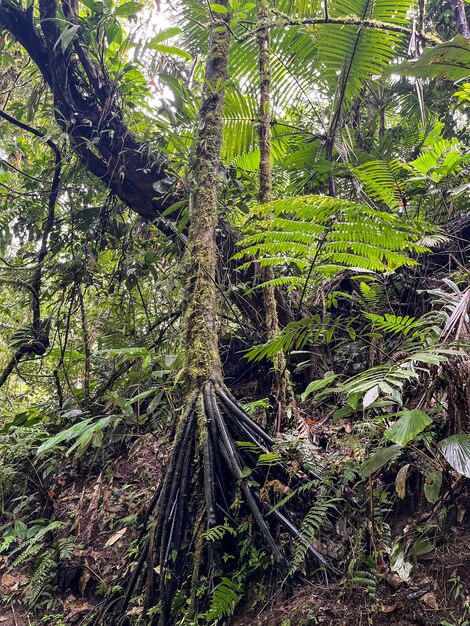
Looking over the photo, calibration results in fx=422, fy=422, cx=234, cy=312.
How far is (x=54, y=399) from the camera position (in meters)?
3.87

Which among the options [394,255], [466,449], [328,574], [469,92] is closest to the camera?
[466,449]

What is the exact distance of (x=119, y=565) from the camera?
7.51 feet

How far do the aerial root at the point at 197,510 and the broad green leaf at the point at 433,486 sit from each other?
44cm

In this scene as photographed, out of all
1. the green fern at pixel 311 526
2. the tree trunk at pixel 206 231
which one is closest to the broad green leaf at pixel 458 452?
the green fern at pixel 311 526

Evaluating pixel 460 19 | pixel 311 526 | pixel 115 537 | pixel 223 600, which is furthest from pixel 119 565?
pixel 460 19

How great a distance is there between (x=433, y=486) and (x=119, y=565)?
5.80ft

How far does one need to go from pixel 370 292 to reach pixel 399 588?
145 centimetres

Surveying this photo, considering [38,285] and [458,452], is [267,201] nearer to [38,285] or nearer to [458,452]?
[458,452]

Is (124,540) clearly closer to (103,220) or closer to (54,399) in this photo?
(54,399)

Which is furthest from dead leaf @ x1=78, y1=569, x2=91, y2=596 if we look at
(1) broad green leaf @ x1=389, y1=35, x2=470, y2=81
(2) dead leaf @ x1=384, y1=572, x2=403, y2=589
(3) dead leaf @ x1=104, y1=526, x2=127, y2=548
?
(1) broad green leaf @ x1=389, y1=35, x2=470, y2=81

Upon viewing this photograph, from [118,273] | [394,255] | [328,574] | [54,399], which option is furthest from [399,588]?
[54,399]

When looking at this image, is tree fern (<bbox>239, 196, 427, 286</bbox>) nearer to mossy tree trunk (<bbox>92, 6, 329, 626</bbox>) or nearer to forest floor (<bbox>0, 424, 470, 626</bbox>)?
mossy tree trunk (<bbox>92, 6, 329, 626</bbox>)

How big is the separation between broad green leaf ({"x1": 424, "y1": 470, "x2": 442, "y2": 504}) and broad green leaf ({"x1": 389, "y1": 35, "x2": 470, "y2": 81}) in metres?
2.48

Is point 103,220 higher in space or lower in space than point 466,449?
higher
